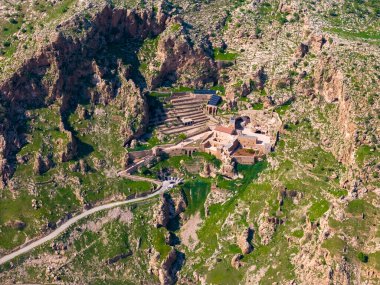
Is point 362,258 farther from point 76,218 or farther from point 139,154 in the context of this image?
point 76,218

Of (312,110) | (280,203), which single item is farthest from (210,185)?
(312,110)

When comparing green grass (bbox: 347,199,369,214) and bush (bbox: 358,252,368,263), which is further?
green grass (bbox: 347,199,369,214)

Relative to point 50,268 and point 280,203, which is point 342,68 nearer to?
point 280,203

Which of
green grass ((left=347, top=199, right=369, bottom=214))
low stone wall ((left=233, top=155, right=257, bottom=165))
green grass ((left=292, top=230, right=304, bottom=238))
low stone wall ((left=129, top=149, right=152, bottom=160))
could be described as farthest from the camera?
low stone wall ((left=129, top=149, right=152, bottom=160))

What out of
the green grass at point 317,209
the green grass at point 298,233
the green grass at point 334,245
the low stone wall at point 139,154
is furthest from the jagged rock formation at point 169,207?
the green grass at point 334,245

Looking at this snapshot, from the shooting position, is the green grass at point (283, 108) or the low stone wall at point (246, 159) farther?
the green grass at point (283, 108)

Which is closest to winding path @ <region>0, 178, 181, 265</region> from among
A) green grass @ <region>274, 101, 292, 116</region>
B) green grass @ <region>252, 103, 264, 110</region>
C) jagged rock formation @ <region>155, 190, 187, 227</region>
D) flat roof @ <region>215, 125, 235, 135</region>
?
jagged rock formation @ <region>155, 190, 187, 227</region>

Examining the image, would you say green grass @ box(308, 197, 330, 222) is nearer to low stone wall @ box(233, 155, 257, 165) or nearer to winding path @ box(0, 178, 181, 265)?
low stone wall @ box(233, 155, 257, 165)

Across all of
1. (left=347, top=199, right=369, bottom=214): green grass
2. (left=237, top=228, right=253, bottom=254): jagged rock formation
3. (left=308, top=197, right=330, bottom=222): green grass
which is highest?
(left=347, top=199, right=369, bottom=214): green grass

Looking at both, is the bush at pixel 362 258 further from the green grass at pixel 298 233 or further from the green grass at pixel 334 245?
the green grass at pixel 298 233
